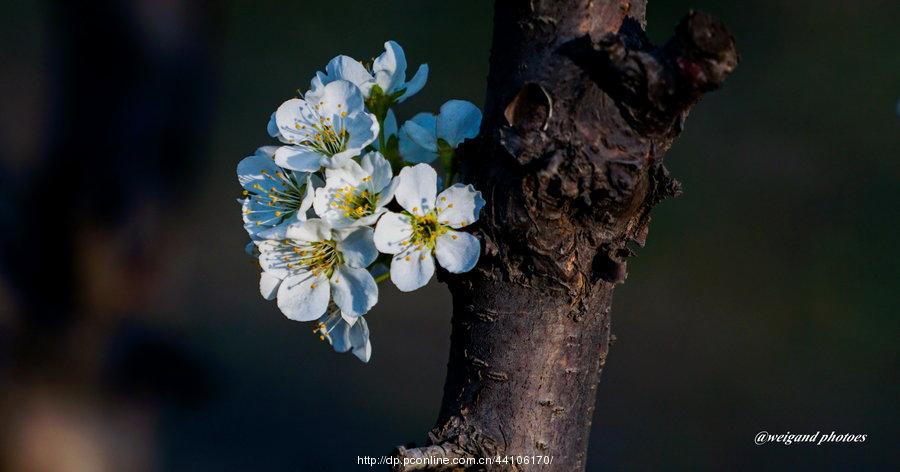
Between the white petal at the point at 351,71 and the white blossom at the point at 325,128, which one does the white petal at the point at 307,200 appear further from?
the white petal at the point at 351,71

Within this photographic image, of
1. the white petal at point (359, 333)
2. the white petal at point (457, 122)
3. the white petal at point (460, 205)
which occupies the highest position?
the white petal at point (457, 122)

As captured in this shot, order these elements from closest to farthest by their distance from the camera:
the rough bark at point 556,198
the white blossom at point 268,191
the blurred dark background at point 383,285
Answer: 1. the rough bark at point 556,198
2. the white blossom at point 268,191
3. the blurred dark background at point 383,285

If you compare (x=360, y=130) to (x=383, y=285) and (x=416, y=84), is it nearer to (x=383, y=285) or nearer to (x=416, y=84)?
(x=416, y=84)

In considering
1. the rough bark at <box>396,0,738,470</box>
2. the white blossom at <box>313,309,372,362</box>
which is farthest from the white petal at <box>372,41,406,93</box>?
the white blossom at <box>313,309,372,362</box>

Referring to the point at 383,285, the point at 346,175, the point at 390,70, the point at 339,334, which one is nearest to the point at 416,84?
the point at 390,70

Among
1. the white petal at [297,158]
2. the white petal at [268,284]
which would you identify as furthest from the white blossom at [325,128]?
the white petal at [268,284]

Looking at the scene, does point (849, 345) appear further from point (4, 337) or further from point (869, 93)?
point (4, 337)

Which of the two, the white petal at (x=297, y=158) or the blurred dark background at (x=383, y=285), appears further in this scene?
the blurred dark background at (x=383, y=285)

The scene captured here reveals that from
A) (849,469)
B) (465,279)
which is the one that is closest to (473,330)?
(465,279)
